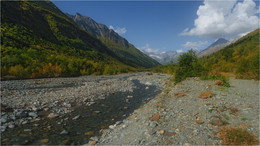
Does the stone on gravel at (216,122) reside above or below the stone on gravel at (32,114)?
above

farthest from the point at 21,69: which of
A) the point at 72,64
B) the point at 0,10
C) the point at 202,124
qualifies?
the point at 0,10

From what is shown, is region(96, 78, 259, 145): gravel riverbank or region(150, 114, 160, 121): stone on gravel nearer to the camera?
region(96, 78, 259, 145): gravel riverbank

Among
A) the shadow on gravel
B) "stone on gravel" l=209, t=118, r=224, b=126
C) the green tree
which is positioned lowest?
the shadow on gravel

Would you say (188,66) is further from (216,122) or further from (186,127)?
(186,127)

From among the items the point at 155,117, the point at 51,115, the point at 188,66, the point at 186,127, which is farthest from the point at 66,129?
the point at 188,66

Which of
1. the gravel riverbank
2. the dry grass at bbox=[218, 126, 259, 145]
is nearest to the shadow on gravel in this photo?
the gravel riverbank

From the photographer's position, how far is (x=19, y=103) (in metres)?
10.4

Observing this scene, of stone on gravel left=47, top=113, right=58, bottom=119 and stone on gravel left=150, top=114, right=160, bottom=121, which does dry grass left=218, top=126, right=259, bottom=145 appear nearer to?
stone on gravel left=150, top=114, right=160, bottom=121

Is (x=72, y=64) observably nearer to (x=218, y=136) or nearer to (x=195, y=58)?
(x=195, y=58)

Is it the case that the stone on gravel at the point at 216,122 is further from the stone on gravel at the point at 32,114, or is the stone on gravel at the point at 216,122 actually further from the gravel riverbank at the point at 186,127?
the stone on gravel at the point at 32,114

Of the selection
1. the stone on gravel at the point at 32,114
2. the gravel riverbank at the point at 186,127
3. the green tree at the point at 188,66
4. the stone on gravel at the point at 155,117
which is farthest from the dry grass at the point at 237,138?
the green tree at the point at 188,66

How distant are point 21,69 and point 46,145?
28606 mm

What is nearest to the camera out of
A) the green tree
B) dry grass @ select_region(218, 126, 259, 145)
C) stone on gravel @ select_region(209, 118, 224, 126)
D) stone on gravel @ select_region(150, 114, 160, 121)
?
dry grass @ select_region(218, 126, 259, 145)

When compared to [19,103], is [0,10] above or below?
above
